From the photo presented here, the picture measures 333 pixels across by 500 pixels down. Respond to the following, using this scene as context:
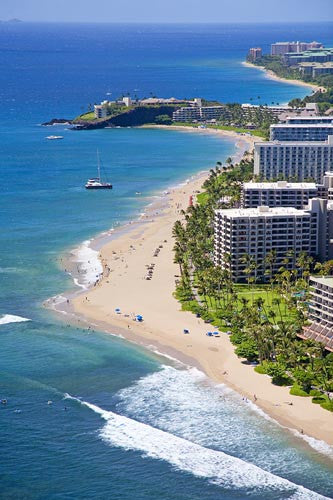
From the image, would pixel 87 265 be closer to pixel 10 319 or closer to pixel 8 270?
pixel 8 270

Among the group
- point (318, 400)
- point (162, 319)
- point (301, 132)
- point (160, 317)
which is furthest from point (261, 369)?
point (301, 132)

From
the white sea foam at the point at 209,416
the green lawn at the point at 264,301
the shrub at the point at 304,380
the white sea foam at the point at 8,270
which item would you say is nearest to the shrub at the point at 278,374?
the shrub at the point at 304,380

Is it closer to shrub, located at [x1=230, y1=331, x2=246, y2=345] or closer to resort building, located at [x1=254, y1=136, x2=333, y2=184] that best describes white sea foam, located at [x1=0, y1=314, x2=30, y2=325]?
shrub, located at [x1=230, y1=331, x2=246, y2=345]

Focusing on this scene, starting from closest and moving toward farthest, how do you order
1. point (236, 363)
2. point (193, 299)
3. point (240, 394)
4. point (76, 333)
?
point (240, 394)
point (236, 363)
point (76, 333)
point (193, 299)

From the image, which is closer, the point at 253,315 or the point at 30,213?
the point at 253,315

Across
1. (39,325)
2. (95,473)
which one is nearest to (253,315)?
(39,325)

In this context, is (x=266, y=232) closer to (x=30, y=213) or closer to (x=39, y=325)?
(x=39, y=325)
